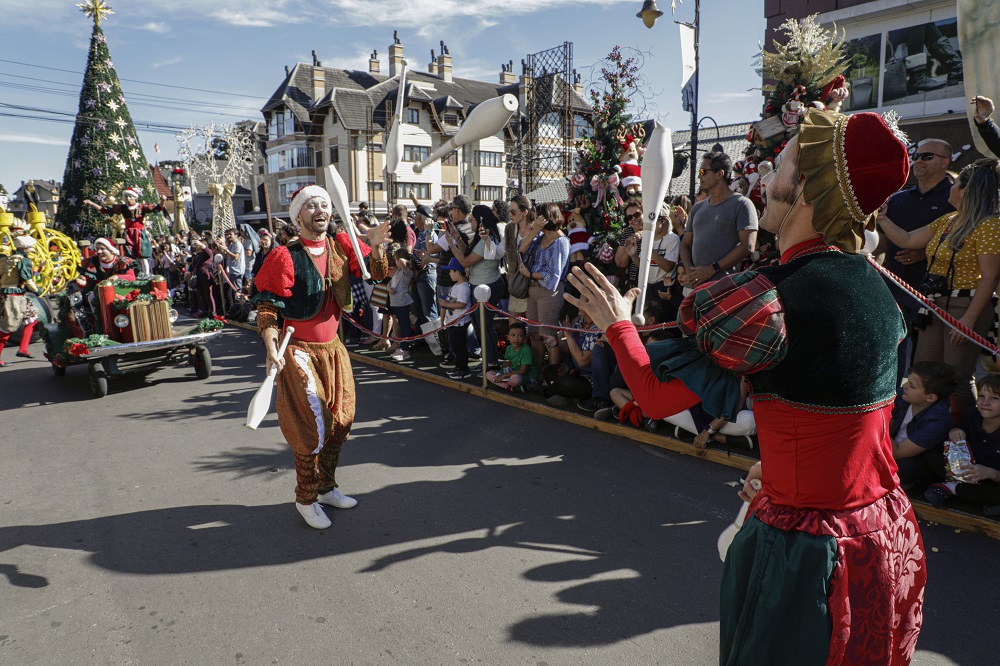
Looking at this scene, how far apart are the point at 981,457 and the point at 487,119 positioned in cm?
342

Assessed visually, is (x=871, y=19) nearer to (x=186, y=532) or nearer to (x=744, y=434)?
(x=744, y=434)

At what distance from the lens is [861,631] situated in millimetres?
1544

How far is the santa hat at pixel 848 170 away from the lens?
4.74 feet

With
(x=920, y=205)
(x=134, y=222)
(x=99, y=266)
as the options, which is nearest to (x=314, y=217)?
(x=920, y=205)

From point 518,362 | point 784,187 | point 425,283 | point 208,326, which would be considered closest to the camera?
point 784,187

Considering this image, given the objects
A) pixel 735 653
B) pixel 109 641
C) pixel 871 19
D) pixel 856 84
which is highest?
pixel 871 19

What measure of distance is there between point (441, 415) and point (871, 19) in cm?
1155

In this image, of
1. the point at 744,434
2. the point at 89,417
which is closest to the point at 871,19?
the point at 744,434

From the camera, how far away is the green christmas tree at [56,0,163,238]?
657 inches

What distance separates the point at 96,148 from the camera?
1680 cm

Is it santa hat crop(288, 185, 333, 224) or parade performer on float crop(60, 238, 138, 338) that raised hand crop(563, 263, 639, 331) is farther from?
parade performer on float crop(60, 238, 138, 338)

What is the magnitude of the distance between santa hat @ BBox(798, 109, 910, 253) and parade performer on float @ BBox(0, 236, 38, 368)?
1048 cm

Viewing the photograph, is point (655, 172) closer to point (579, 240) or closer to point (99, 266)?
point (579, 240)

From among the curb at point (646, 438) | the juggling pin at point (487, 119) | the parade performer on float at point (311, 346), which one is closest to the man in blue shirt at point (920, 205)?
the curb at point (646, 438)
